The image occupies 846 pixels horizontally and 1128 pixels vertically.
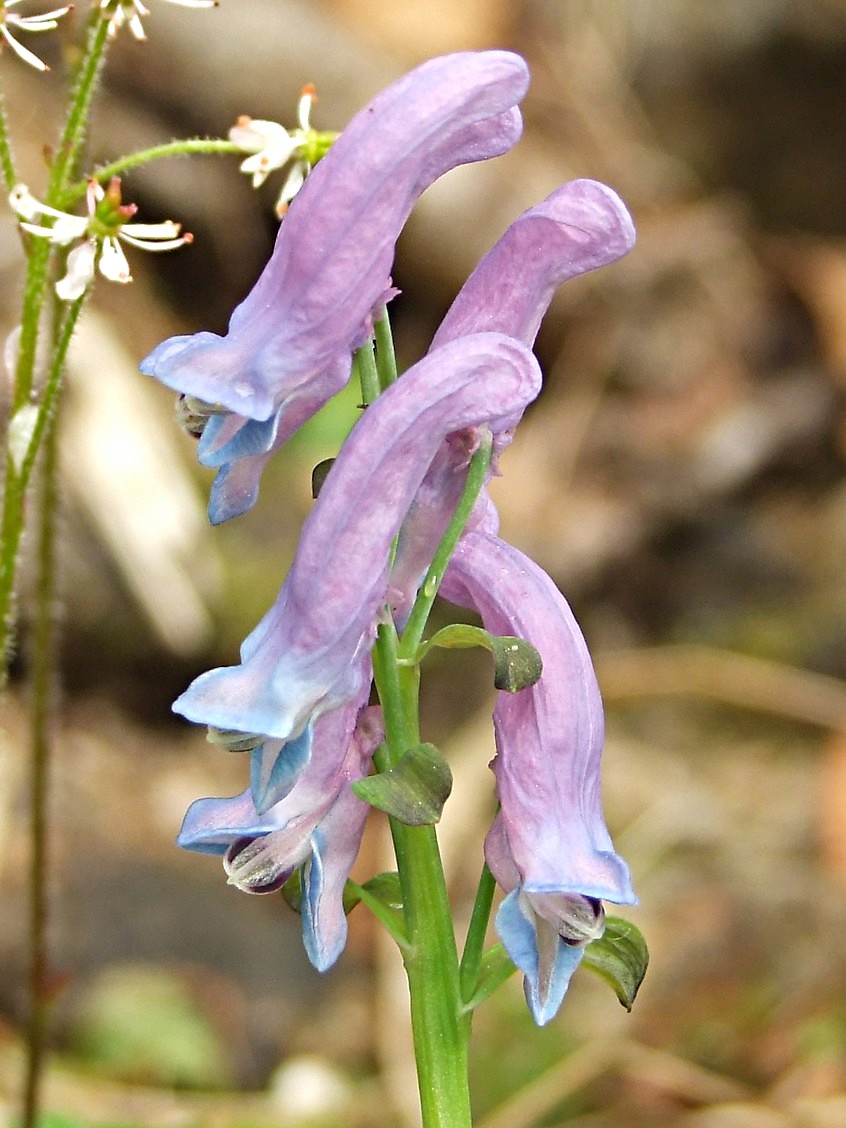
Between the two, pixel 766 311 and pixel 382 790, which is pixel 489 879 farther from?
pixel 766 311

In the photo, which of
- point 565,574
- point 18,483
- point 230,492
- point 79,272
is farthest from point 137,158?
point 565,574

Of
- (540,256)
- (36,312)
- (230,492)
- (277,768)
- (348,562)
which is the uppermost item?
(36,312)

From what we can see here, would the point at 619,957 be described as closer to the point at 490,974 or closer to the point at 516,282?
the point at 490,974

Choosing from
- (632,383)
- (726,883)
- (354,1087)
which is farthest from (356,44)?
(354,1087)

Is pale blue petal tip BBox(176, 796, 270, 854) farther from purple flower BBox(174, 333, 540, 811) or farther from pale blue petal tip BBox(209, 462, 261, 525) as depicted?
pale blue petal tip BBox(209, 462, 261, 525)

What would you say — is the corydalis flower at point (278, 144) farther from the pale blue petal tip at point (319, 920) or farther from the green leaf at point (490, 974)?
the green leaf at point (490, 974)

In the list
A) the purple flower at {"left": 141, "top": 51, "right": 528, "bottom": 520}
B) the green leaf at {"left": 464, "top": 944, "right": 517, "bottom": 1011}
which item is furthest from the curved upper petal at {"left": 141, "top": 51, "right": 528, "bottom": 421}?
the green leaf at {"left": 464, "top": 944, "right": 517, "bottom": 1011}

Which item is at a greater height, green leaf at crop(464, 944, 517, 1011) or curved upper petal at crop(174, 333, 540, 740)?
curved upper petal at crop(174, 333, 540, 740)

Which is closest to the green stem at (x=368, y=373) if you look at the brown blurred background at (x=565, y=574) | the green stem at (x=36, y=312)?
the green stem at (x=36, y=312)
